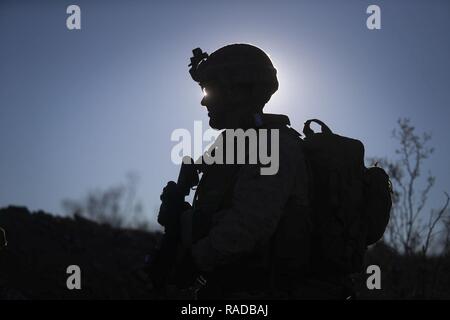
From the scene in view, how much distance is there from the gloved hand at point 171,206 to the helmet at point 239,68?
0.73 meters

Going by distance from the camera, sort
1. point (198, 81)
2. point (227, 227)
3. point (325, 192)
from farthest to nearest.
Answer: point (198, 81), point (325, 192), point (227, 227)

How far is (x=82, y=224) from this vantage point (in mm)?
12570

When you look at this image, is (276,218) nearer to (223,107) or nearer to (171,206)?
(171,206)

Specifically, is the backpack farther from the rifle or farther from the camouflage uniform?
the rifle

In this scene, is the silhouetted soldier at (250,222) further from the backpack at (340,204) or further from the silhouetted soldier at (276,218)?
the backpack at (340,204)

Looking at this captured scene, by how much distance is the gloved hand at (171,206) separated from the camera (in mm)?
3961

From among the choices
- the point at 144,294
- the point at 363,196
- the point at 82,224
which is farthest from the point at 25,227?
the point at 363,196

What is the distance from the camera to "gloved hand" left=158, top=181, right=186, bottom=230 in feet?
13.0

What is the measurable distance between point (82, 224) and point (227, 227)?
30.8 ft

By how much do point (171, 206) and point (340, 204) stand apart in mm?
927

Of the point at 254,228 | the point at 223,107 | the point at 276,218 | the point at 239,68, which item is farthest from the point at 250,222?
the point at 239,68

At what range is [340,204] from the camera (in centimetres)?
385

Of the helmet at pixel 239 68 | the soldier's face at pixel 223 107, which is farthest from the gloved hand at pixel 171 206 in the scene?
the helmet at pixel 239 68
